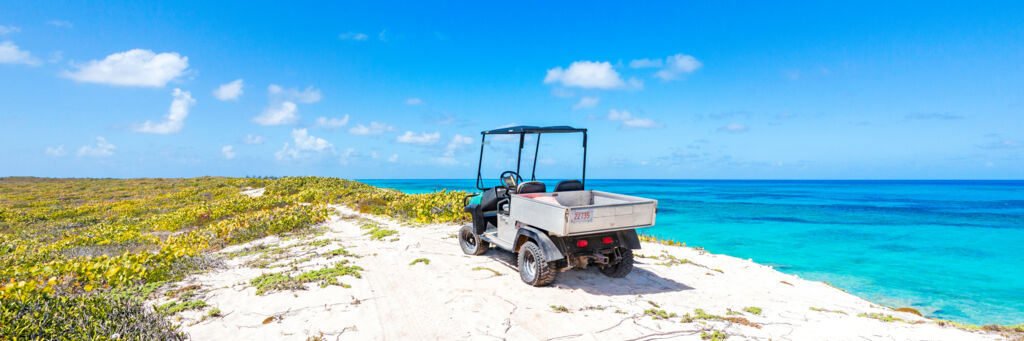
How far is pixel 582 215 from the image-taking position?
5.65 meters

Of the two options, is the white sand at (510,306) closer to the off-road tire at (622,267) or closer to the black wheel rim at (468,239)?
the off-road tire at (622,267)

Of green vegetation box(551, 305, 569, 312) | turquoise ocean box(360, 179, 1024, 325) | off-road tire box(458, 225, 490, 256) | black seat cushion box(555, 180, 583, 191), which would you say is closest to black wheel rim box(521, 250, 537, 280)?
green vegetation box(551, 305, 569, 312)

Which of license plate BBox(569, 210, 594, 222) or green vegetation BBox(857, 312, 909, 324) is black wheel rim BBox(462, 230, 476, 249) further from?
green vegetation BBox(857, 312, 909, 324)

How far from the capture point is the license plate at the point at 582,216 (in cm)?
558

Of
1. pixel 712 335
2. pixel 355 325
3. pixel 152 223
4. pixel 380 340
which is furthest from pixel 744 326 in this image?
pixel 152 223

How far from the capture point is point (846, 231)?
75.7 ft

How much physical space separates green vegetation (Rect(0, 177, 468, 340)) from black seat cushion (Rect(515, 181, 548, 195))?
122 inches

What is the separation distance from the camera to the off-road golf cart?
228 inches

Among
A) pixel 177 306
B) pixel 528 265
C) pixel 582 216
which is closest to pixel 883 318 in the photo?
pixel 582 216

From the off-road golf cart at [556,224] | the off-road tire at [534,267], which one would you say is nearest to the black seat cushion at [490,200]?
the off-road golf cart at [556,224]

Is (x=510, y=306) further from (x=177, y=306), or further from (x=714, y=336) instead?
(x=177, y=306)

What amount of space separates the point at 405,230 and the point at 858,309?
978 centimetres

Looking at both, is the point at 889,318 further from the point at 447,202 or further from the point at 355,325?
the point at 447,202

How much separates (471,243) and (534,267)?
2727mm
